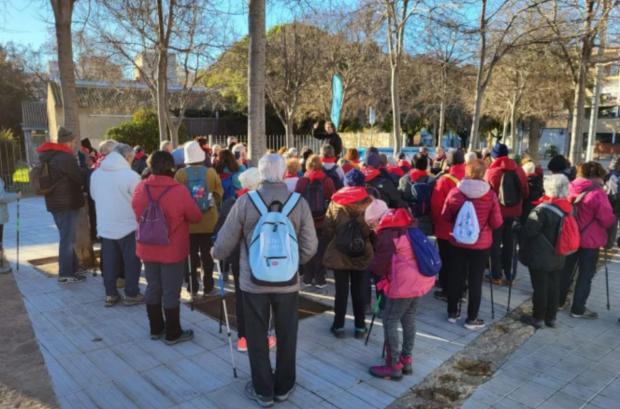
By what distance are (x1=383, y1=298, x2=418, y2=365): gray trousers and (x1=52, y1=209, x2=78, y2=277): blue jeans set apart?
450 cm

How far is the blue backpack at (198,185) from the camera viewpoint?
5.52 m

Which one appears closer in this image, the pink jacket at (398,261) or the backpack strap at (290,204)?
the backpack strap at (290,204)

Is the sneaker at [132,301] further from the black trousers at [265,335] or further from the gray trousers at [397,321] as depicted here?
the gray trousers at [397,321]

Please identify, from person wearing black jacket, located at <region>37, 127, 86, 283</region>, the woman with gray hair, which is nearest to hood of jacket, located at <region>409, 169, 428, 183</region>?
the woman with gray hair

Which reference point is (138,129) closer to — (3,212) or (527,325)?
(3,212)

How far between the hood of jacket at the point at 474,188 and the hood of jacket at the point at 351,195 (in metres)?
1.19

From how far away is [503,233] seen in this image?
6926 mm

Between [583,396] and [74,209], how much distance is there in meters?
6.04

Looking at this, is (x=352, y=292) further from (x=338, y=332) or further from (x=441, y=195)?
(x=441, y=195)

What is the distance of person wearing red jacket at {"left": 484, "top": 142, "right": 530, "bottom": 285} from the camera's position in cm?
644

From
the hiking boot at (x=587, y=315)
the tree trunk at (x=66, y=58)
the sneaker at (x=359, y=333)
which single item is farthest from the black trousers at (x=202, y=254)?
the hiking boot at (x=587, y=315)

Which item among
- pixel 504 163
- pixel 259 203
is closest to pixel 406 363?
pixel 259 203

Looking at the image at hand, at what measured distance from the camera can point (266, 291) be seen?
347 centimetres

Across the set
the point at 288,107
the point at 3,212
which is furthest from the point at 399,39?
the point at 3,212
